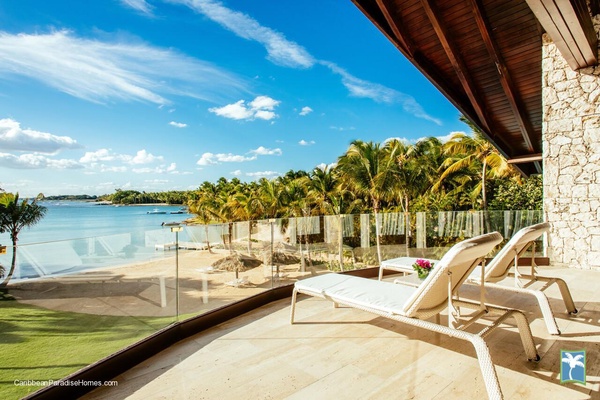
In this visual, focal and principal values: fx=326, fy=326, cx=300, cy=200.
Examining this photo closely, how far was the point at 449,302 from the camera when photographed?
7.17ft

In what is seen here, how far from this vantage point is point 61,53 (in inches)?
1356

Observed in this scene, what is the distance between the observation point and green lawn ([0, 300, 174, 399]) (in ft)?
7.24

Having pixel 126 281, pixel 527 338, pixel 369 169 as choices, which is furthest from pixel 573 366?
pixel 369 169

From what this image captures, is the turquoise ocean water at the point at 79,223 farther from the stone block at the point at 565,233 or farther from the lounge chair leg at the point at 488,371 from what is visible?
the stone block at the point at 565,233

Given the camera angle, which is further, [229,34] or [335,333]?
[229,34]

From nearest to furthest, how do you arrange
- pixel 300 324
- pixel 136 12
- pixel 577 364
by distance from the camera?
pixel 577 364
pixel 300 324
pixel 136 12

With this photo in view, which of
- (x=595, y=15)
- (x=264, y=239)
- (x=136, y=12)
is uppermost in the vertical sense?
(x=136, y=12)

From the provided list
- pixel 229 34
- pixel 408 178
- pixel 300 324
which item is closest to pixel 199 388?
pixel 300 324

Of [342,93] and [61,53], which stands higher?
Answer: [61,53]

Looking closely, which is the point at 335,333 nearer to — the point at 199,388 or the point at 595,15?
the point at 199,388

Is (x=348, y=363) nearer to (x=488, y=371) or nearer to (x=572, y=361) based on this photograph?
(x=488, y=371)

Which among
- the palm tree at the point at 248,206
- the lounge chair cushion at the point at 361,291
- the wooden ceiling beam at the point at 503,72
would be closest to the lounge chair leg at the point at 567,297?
the lounge chair cushion at the point at 361,291

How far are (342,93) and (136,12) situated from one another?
73.1ft

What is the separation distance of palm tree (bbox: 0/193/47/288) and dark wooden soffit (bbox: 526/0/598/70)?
1276 cm
